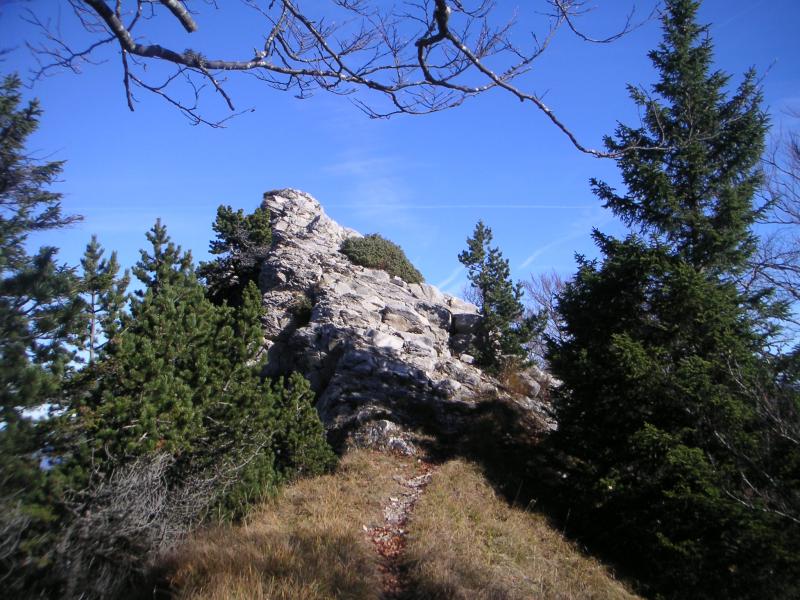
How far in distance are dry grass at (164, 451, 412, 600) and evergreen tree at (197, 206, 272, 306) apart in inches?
523

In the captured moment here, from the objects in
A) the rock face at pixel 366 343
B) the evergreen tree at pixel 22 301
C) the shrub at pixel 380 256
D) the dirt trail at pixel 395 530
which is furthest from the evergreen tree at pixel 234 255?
the evergreen tree at pixel 22 301

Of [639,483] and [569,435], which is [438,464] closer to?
[569,435]

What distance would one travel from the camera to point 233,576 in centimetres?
496

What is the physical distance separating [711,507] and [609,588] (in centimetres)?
203

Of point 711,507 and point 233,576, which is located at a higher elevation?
point 711,507

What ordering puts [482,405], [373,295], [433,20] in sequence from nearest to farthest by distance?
[433,20] → [482,405] → [373,295]

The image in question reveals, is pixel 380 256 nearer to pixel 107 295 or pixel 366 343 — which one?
pixel 366 343

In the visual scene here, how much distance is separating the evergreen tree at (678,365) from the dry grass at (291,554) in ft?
14.7

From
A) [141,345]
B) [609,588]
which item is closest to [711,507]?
[609,588]

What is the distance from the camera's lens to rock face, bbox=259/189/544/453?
12.8 meters

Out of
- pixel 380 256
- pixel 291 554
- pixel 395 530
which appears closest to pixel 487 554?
pixel 395 530

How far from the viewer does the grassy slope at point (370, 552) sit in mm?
5160

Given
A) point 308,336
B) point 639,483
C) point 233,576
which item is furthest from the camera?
point 308,336

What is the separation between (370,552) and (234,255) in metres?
16.4
